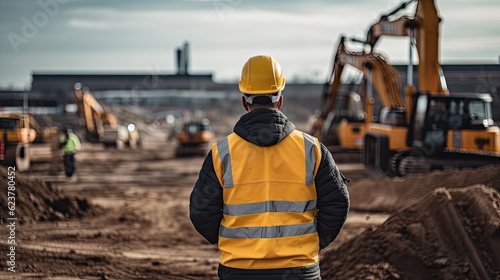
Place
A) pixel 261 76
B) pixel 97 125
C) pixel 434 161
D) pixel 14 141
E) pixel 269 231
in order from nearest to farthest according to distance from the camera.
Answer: pixel 269 231 < pixel 261 76 < pixel 434 161 < pixel 14 141 < pixel 97 125

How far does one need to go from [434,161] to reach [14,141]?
1271 centimetres

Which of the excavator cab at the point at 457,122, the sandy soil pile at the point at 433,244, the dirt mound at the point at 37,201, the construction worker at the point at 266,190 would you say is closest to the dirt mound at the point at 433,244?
the sandy soil pile at the point at 433,244

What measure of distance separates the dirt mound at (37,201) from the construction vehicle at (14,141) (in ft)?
26.5

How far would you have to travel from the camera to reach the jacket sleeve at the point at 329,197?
3.49 metres

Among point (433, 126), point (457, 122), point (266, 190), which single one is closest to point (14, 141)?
point (433, 126)

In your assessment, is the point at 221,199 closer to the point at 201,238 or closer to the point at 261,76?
the point at 261,76

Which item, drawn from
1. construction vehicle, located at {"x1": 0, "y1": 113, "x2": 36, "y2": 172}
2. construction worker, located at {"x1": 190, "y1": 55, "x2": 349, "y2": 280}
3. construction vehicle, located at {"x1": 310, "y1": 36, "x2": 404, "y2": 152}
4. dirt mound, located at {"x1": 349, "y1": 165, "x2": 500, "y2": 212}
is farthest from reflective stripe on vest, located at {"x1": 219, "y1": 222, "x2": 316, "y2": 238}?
construction vehicle, located at {"x1": 0, "y1": 113, "x2": 36, "y2": 172}

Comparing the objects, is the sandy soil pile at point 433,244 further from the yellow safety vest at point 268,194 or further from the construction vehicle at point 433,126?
the construction vehicle at point 433,126

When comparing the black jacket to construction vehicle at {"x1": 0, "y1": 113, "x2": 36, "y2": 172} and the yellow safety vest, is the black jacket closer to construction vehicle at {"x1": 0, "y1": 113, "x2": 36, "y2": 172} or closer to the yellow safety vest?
the yellow safety vest

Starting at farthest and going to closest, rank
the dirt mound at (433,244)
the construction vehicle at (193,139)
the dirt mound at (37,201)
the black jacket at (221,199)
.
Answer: the construction vehicle at (193,139) < the dirt mound at (37,201) < the dirt mound at (433,244) < the black jacket at (221,199)

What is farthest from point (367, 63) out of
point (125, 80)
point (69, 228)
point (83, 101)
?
point (125, 80)

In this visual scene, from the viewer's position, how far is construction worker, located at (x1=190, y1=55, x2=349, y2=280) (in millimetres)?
3418

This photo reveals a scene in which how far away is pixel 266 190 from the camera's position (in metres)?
3.44

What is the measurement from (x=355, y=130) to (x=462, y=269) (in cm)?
1756
